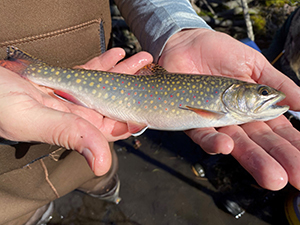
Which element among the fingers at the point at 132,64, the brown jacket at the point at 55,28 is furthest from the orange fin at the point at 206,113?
the brown jacket at the point at 55,28

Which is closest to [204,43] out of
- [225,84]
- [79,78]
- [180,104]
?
[225,84]

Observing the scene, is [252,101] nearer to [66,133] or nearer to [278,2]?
[66,133]

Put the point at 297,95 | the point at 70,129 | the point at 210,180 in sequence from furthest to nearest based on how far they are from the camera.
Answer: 1. the point at 210,180
2. the point at 297,95
3. the point at 70,129

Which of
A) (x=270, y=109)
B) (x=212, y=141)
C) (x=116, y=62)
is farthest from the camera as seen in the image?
(x=116, y=62)

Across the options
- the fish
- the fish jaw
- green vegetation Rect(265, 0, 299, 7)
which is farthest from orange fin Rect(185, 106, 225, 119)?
green vegetation Rect(265, 0, 299, 7)

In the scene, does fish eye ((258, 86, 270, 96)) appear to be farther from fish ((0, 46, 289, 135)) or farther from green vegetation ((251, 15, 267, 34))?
green vegetation ((251, 15, 267, 34))

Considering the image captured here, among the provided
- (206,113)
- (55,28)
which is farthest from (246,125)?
(55,28)

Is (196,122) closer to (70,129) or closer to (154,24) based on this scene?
(70,129)
